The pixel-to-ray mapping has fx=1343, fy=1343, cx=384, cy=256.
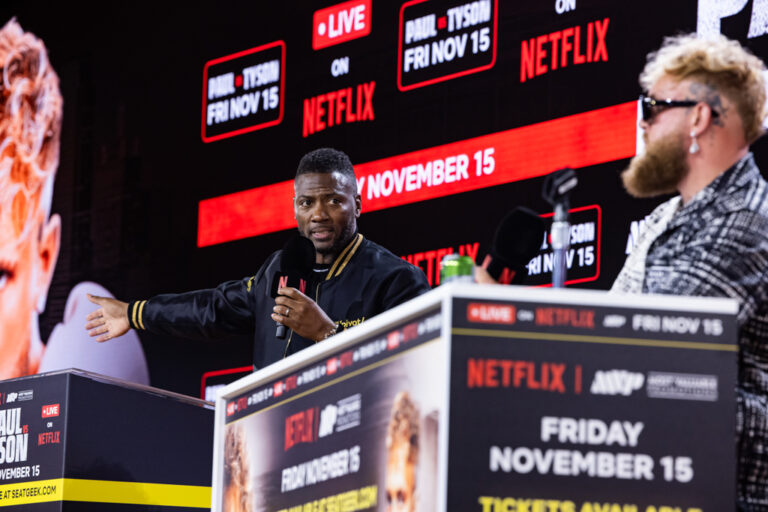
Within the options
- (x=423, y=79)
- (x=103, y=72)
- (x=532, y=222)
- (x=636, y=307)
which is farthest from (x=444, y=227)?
(x=636, y=307)

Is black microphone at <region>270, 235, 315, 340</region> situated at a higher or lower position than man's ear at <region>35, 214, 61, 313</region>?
lower

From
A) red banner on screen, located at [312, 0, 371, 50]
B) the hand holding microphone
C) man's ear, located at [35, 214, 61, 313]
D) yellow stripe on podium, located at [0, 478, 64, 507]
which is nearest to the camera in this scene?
the hand holding microphone

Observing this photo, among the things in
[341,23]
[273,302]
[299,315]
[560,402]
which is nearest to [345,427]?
[560,402]

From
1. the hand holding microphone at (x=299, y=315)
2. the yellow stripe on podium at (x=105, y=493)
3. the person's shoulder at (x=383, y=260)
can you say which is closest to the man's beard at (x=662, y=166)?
the hand holding microphone at (x=299, y=315)

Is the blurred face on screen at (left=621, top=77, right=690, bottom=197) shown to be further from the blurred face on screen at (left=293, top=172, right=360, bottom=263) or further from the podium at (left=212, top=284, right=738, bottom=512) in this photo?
the blurred face on screen at (left=293, top=172, right=360, bottom=263)

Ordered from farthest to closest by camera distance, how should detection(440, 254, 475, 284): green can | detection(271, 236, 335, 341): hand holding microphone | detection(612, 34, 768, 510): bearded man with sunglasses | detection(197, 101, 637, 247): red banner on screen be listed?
detection(197, 101, 637, 247): red banner on screen
detection(271, 236, 335, 341): hand holding microphone
detection(612, 34, 768, 510): bearded man with sunglasses
detection(440, 254, 475, 284): green can

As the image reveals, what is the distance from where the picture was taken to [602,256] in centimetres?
363

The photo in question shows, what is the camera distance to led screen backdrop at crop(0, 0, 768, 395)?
12.3ft

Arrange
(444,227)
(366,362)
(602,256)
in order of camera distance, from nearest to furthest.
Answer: (366,362) → (602,256) → (444,227)

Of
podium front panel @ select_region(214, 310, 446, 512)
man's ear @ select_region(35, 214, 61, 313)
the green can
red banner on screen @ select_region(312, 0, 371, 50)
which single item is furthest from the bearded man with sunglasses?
man's ear @ select_region(35, 214, 61, 313)

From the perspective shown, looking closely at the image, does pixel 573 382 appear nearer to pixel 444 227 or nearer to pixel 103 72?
pixel 444 227

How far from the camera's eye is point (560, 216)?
5.86 feet

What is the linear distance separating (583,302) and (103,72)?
13.8 ft

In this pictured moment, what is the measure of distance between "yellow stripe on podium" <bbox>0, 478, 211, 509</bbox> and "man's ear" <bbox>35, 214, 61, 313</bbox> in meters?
2.47
